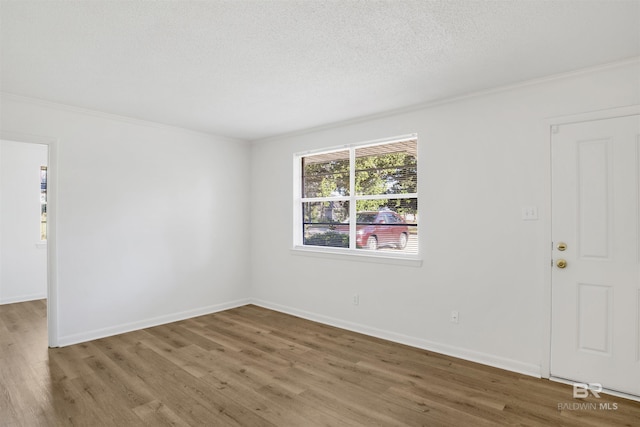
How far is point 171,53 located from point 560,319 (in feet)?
11.9

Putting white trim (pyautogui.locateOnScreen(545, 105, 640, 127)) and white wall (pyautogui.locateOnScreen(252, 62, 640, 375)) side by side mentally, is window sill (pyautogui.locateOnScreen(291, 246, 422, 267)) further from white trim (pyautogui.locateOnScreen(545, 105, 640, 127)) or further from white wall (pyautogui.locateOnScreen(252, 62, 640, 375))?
white trim (pyautogui.locateOnScreen(545, 105, 640, 127))

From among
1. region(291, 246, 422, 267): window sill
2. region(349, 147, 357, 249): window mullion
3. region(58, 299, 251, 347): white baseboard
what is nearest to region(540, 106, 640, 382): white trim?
region(291, 246, 422, 267): window sill

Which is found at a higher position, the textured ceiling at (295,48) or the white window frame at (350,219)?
the textured ceiling at (295,48)

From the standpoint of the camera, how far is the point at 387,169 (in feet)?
13.3

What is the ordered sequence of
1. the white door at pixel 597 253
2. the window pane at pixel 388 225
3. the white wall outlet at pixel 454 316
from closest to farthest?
the white door at pixel 597 253, the white wall outlet at pixel 454 316, the window pane at pixel 388 225

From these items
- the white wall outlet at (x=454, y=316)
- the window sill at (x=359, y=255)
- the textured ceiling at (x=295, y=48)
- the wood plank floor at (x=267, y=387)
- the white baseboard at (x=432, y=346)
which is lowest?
the wood plank floor at (x=267, y=387)

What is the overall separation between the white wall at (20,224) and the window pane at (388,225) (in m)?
5.22

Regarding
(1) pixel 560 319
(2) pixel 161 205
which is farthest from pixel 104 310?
(1) pixel 560 319

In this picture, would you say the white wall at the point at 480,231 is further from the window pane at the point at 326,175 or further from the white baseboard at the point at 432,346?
the window pane at the point at 326,175

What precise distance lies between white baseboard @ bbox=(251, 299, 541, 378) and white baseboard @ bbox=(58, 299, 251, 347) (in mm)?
930

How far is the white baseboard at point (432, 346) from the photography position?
304 centimetres

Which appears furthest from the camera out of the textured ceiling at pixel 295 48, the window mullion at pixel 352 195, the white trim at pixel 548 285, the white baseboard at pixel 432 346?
the window mullion at pixel 352 195

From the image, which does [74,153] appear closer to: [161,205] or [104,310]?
[161,205]

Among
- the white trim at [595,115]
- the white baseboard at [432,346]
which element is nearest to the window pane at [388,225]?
the white baseboard at [432,346]
